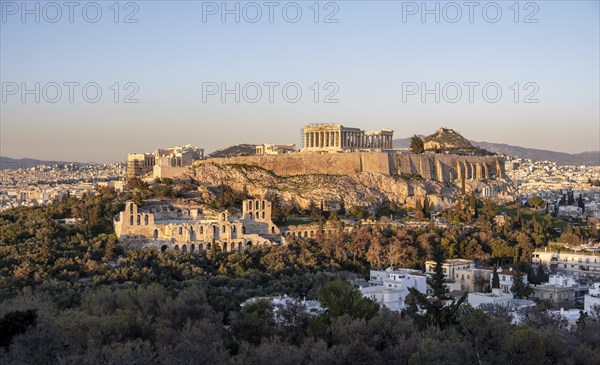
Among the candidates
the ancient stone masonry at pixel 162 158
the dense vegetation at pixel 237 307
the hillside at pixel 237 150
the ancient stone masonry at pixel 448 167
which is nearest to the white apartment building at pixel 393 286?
the dense vegetation at pixel 237 307

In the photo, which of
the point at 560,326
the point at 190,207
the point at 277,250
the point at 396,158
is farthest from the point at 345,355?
the point at 396,158

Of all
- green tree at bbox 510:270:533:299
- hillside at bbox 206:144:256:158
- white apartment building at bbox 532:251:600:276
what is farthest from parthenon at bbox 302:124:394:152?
green tree at bbox 510:270:533:299

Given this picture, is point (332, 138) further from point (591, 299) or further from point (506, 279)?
point (591, 299)

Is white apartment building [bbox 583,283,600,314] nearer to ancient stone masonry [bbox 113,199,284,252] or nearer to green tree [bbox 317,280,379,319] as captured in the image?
green tree [bbox 317,280,379,319]

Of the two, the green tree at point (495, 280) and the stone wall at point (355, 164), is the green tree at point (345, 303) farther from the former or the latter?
the stone wall at point (355, 164)

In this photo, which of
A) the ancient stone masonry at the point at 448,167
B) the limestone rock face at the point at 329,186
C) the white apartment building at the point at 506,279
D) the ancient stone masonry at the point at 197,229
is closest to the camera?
the white apartment building at the point at 506,279
